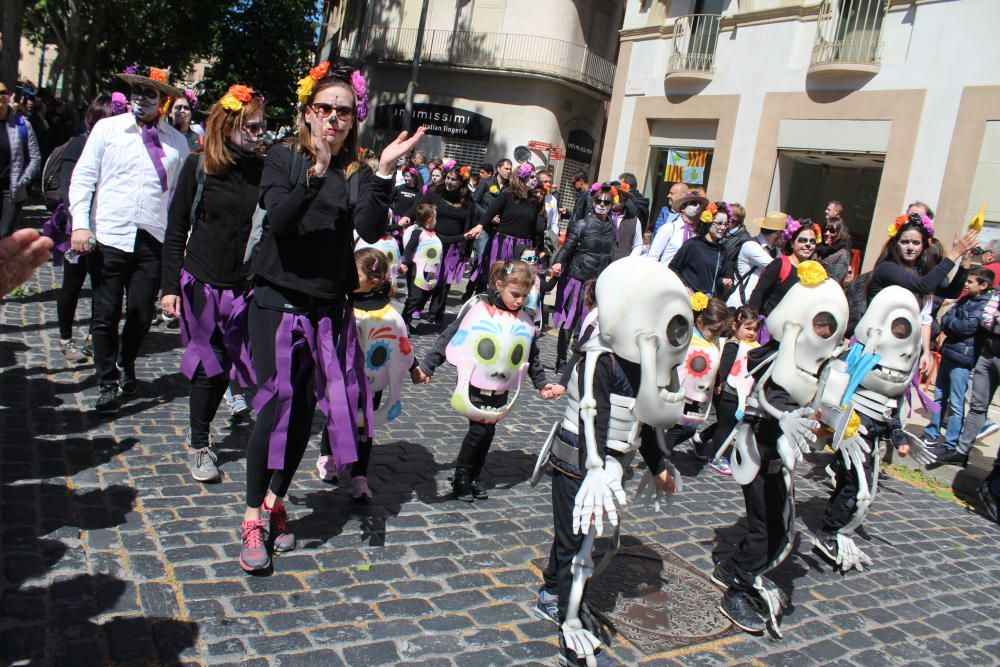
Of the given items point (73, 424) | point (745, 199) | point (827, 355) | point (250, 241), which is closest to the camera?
point (827, 355)

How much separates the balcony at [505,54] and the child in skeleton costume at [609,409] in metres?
26.3

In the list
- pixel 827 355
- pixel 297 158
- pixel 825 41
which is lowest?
pixel 827 355

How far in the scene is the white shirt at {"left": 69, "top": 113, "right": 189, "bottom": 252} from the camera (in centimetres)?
537

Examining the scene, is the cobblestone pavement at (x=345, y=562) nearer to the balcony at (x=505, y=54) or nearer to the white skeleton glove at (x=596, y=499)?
the white skeleton glove at (x=596, y=499)

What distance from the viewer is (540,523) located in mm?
4746

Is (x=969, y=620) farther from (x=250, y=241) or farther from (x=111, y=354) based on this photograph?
(x=111, y=354)

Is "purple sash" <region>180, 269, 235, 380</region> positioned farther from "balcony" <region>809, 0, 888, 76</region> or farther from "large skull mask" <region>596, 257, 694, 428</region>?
"balcony" <region>809, 0, 888, 76</region>

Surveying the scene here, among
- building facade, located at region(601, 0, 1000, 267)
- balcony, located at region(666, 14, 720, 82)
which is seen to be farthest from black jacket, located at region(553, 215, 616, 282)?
balcony, located at region(666, 14, 720, 82)

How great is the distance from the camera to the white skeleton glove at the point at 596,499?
3.14 m

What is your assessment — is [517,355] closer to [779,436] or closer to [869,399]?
[779,436]

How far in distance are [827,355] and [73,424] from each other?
14.4ft

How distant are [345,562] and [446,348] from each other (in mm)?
1430

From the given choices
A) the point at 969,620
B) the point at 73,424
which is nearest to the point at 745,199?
the point at 969,620

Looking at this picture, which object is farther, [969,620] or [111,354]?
[111,354]
